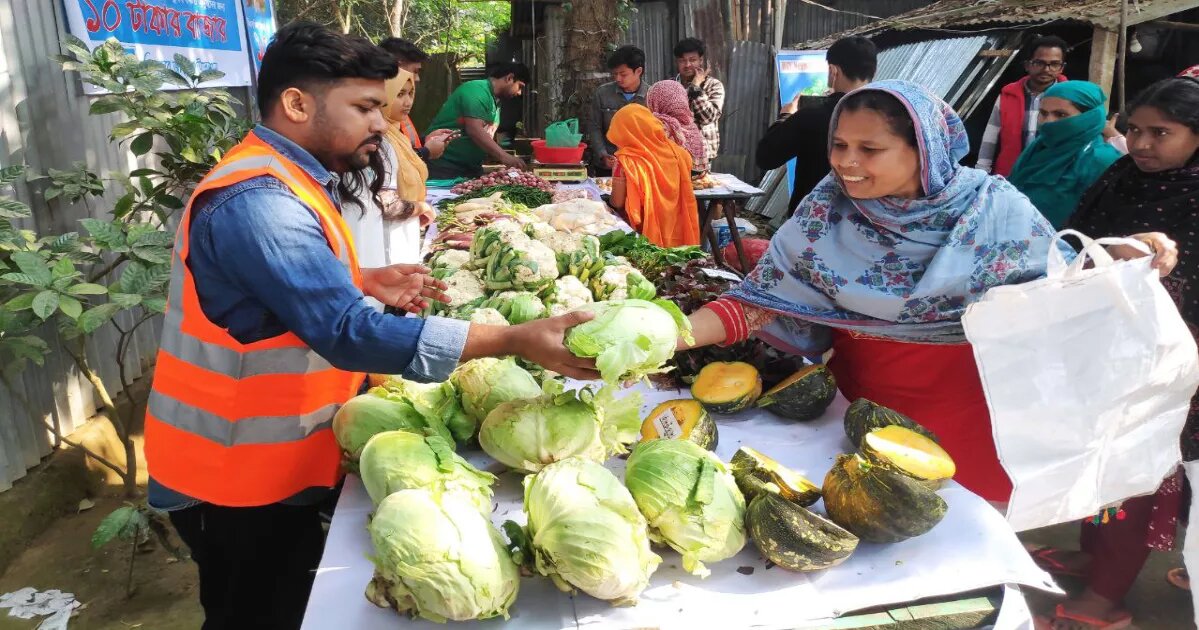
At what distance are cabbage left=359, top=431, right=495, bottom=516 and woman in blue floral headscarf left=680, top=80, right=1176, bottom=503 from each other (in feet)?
2.95

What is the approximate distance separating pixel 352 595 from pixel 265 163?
914mm

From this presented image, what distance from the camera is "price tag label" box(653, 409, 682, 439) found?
1.91 metres

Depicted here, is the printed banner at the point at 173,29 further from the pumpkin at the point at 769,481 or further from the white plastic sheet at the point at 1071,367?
the white plastic sheet at the point at 1071,367

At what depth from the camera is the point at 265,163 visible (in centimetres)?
160

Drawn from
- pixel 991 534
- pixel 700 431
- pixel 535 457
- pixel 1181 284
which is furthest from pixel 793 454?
pixel 1181 284

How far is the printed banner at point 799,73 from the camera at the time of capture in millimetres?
10047

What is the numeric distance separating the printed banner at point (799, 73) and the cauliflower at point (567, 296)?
25.7 ft

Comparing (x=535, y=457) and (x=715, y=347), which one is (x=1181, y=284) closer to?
(x=715, y=347)

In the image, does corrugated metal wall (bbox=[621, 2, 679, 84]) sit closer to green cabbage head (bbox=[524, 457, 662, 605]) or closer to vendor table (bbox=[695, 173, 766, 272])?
vendor table (bbox=[695, 173, 766, 272])

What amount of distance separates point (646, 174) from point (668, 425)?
382 cm

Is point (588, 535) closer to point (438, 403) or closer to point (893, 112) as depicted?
point (438, 403)

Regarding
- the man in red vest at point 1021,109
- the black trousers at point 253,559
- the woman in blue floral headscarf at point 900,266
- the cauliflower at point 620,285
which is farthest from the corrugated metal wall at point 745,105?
the black trousers at point 253,559

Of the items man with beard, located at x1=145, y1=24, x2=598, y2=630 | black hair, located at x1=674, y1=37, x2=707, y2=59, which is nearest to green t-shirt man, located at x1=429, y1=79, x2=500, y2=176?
black hair, located at x1=674, y1=37, x2=707, y2=59

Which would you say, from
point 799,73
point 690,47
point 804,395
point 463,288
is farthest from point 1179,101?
point 799,73
